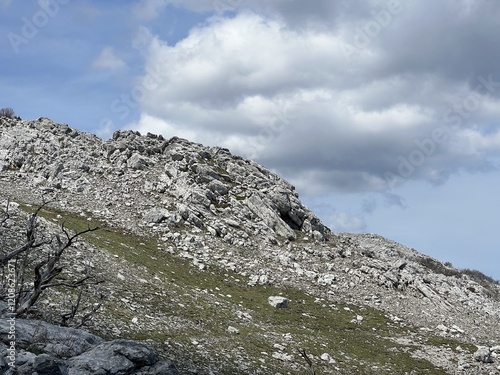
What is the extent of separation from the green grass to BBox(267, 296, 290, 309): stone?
1.59 ft

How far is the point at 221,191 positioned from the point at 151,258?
67.4 feet

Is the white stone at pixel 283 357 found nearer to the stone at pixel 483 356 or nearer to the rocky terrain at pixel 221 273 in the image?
the rocky terrain at pixel 221 273

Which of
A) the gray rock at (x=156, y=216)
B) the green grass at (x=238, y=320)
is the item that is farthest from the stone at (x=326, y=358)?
the gray rock at (x=156, y=216)

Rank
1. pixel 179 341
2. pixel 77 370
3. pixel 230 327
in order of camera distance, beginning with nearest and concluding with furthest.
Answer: pixel 77 370 → pixel 179 341 → pixel 230 327

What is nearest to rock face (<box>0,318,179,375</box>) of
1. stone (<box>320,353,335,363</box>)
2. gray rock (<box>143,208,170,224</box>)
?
stone (<box>320,353,335,363</box>)

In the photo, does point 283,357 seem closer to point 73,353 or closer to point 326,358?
point 326,358

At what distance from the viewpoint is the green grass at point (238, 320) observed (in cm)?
2734

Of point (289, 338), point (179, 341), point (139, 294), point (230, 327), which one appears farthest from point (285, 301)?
point (179, 341)

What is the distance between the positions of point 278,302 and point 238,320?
783 centimetres

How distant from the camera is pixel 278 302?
41.9 meters

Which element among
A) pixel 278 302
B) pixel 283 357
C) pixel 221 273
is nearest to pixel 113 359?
pixel 283 357

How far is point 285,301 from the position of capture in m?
42.5

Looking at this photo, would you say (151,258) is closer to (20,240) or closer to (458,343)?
(20,240)

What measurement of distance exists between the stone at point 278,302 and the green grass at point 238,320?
1.59 feet
